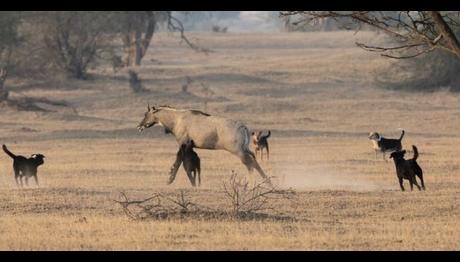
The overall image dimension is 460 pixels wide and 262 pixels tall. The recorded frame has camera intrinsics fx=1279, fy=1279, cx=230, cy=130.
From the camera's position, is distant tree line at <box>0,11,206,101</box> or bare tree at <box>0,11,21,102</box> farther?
distant tree line at <box>0,11,206,101</box>

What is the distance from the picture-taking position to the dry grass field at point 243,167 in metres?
15.9

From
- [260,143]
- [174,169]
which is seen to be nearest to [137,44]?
[260,143]

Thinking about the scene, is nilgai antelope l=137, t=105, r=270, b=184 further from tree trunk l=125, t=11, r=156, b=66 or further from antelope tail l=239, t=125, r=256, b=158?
tree trunk l=125, t=11, r=156, b=66

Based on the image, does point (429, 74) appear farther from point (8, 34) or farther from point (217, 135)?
point (217, 135)

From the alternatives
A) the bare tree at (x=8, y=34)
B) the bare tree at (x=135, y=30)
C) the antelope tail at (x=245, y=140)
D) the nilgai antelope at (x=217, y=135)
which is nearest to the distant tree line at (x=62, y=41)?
the bare tree at (x=135, y=30)

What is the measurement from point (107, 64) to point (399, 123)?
26511mm

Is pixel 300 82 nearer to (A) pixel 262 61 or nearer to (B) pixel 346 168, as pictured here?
(A) pixel 262 61

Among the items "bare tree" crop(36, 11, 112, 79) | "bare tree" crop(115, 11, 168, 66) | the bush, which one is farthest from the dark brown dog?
"bare tree" crop(115, 11, 168, 66)

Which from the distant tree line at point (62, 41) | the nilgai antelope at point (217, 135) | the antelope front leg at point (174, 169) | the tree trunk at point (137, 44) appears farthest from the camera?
the tree trunk at point (137, 44)

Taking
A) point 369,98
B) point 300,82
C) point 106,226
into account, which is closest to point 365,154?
point 106,226

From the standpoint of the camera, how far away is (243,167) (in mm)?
28359

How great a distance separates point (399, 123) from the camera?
43.7m

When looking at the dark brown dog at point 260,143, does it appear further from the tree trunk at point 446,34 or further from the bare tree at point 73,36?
the bare tree at point 73,36

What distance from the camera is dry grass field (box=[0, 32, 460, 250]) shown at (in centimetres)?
1585
